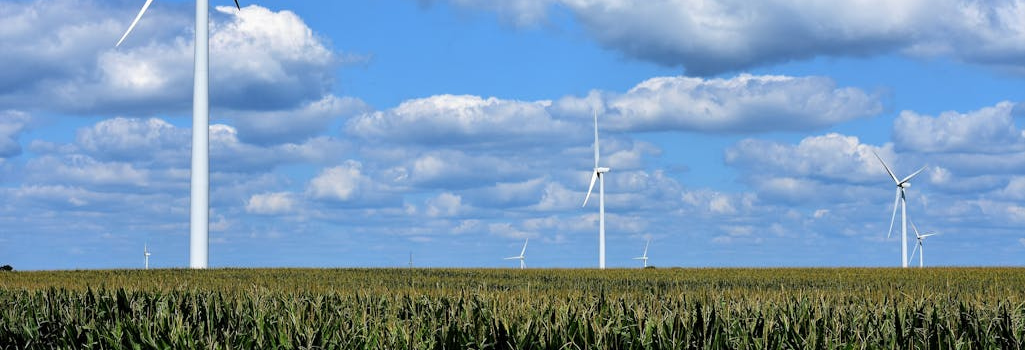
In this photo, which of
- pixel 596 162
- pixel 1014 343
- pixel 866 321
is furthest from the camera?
pixel 596 162

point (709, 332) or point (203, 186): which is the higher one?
point (203, 186)

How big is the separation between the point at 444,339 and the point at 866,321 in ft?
18.7

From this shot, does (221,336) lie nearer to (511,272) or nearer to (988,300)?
(988,300)

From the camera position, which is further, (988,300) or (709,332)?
(988,300)

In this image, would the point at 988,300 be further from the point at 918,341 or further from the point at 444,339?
the point at 444,339

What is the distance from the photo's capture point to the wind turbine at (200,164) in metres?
44.4

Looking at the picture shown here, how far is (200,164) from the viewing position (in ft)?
146

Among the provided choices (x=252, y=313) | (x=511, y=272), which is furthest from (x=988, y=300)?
(x=511, y=272)

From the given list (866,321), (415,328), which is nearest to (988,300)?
(866,321)

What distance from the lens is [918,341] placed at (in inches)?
476

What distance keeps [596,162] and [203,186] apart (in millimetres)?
30335

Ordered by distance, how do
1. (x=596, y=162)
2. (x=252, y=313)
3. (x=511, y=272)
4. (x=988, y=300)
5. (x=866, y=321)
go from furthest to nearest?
(x=596, y=162)
(x=511, y=272)
(x=988, y=300)
(x=252, y=313)
(x=866, y=321)

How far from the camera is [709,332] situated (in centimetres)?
1248

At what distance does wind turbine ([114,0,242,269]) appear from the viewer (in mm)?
44438
